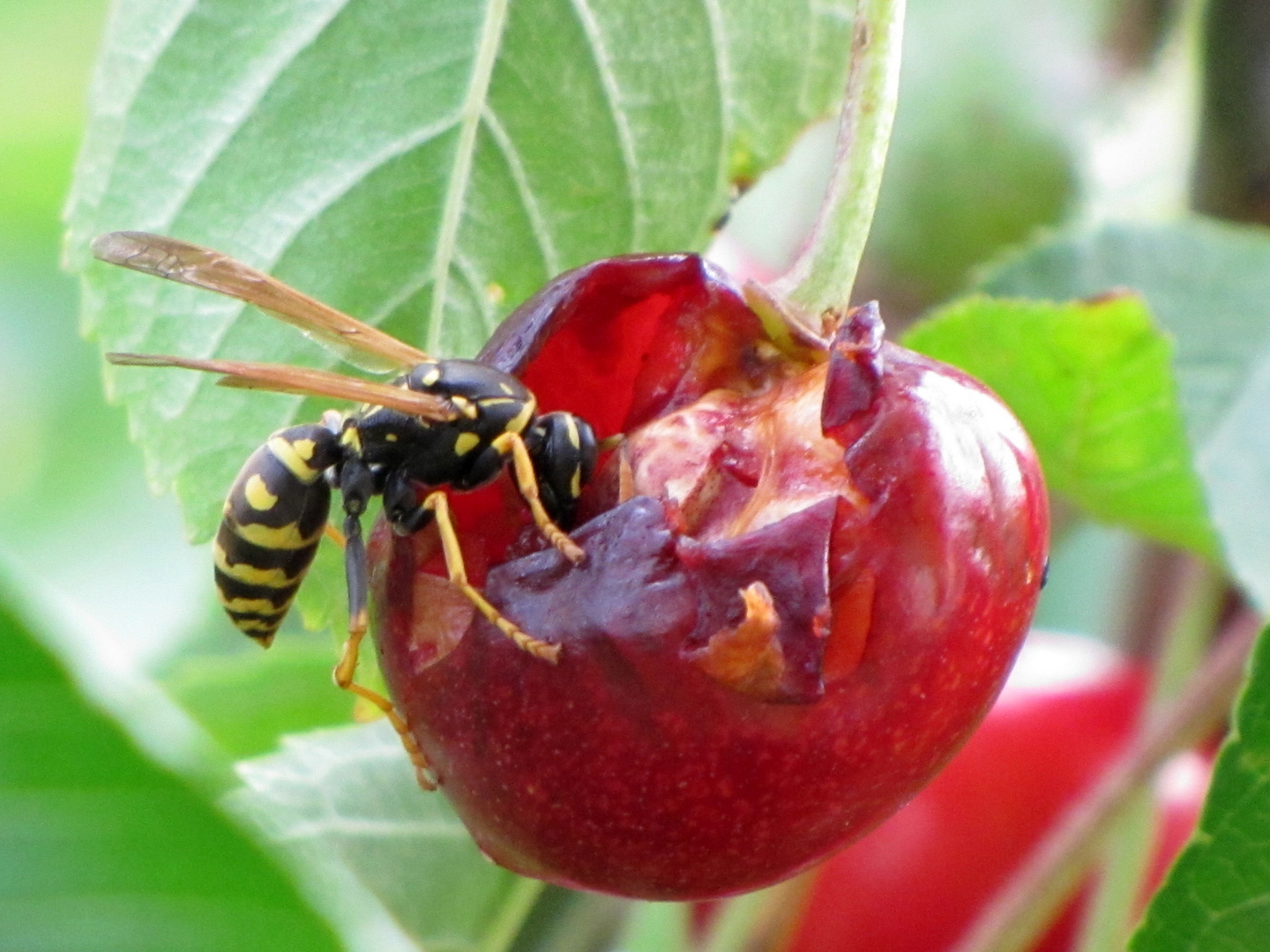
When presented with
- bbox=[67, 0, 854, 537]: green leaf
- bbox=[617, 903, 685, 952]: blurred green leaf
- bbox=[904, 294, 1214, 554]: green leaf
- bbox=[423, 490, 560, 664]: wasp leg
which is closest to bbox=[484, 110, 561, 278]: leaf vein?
bbox=[67, 0, 854, 537]: green leaf

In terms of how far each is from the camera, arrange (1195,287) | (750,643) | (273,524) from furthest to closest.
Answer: (1195,287) < (273,524) < (750,643)

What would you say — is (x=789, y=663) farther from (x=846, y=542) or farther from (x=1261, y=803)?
(x=1261, y=803)

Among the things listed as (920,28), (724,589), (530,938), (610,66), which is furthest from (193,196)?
(920,28)

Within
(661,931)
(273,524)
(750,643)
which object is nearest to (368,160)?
(273,524)

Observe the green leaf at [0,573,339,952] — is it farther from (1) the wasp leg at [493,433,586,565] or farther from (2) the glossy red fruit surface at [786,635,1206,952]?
(2) the glossy red fruit surface at [786,635,1206,952]

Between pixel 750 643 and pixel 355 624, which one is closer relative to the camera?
pixel 750 643

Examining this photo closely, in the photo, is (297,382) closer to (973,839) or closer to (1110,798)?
(1110,798)
